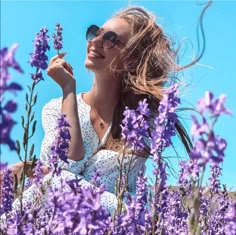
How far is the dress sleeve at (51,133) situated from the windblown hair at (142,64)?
410 millimetres

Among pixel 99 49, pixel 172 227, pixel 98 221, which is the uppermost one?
pixel 99 49

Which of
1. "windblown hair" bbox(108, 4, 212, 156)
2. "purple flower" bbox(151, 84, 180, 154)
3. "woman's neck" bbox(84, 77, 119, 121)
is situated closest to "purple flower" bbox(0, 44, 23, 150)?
"purple flower" bbox(151, 84, 180, 154)

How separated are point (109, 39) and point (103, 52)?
0.10 meters

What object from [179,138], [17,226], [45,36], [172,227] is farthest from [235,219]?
[179,138]

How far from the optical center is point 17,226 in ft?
8.80

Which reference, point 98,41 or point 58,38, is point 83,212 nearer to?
point 58,38

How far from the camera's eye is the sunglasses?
4773 mm

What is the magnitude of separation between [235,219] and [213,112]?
44cm

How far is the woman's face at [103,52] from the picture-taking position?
15.5ft

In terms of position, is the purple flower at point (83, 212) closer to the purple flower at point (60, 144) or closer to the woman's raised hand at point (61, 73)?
the purple flower at point (60, 144)

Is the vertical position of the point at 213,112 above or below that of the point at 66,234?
above

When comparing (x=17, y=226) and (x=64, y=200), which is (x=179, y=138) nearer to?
(x=17, y=226)

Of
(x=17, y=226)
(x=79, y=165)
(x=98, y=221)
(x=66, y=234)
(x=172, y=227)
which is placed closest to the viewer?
(x=98, y=221)

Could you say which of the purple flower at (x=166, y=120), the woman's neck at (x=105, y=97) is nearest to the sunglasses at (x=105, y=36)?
the woman's neck at (x=105, y=97)
